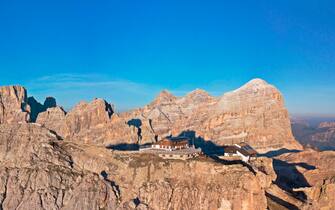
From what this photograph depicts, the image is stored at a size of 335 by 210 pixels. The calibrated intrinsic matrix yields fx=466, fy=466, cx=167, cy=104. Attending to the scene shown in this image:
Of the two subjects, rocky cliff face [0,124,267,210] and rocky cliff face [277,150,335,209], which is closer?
rocky cliff face [0,124,267,210]

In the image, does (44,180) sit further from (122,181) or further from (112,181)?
(122,181)

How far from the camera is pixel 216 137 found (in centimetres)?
19650

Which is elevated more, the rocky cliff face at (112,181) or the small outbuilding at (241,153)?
the small outbuilding at (241,153)

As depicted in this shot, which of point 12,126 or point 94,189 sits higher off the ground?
point 12,126

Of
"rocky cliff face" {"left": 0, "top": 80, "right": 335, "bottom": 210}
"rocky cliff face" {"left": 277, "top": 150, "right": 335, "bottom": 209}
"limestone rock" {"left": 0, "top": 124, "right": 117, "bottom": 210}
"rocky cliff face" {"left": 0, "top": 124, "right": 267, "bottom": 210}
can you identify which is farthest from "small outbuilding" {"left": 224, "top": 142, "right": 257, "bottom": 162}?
"limestone rock" {"left": 0, "top": 124, "right": 117, "bottom": 210}

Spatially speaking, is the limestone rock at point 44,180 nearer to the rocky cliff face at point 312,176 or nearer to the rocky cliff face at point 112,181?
the rocky cliff face at point 112,181

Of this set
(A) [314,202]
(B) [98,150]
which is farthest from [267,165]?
(B) [98,150]

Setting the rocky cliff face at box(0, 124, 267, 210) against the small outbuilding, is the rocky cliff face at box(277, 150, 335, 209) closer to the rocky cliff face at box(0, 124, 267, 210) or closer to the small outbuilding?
the small outbuilding

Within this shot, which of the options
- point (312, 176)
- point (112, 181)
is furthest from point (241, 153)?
point (112, 181)

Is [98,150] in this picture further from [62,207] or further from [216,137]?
[216,137]

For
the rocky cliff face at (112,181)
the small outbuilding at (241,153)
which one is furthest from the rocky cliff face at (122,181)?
the small outbuilding at (241,153)

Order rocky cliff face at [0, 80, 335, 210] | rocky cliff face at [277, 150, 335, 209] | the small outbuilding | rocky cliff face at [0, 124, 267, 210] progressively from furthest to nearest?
1. the small outbuilding
2. rocky cliff face at [277, 150, 335, 209]
3. rocky cliff face at [0, 80, 335, 210]
4. rocky cliff face at [0, 124, 267, 210]

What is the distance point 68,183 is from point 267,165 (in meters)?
47.2

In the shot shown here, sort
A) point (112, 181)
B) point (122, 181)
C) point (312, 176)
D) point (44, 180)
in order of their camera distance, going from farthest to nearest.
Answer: point (312, 176) → point (112, 181) → point (122, 181) → point (44, 180)
